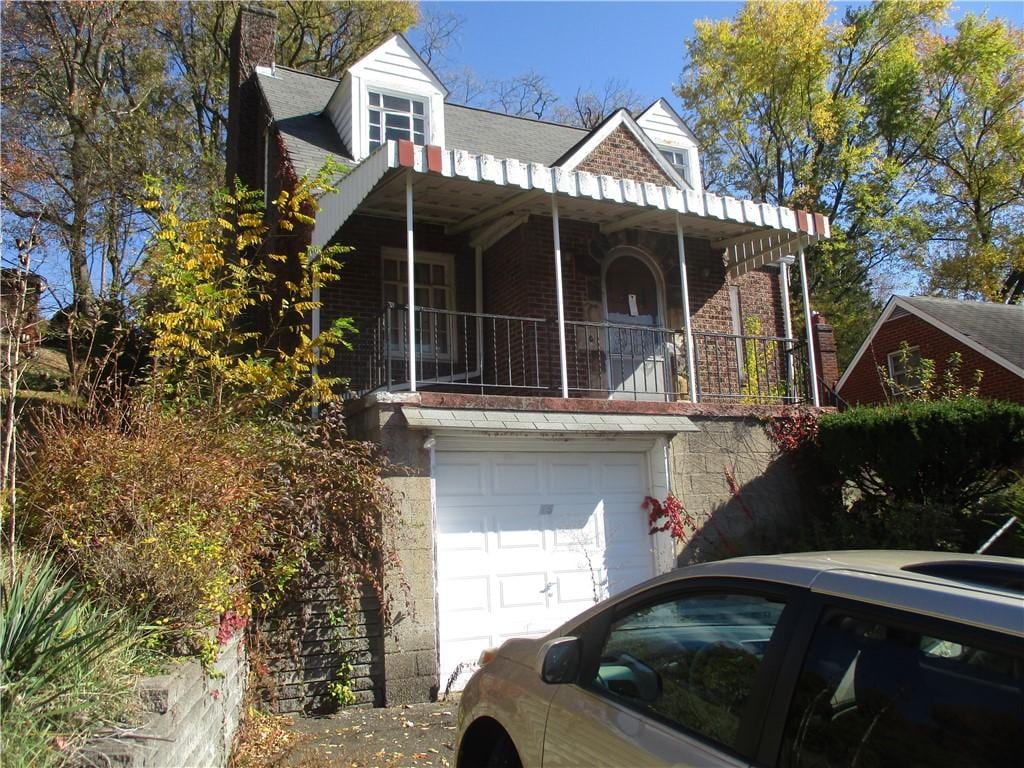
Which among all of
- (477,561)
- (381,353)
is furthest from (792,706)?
(381,353)

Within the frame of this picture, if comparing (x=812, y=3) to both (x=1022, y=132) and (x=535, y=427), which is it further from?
(x=535, y=427)

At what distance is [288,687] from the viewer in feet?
21.0

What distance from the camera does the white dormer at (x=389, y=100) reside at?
12.1m

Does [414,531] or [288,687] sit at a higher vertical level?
[414,531]

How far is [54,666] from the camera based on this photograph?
3.34 meters

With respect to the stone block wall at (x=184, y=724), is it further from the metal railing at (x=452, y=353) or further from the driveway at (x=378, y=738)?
the metal railing at (x=452, y=353)

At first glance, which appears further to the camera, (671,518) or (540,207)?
(540,207)

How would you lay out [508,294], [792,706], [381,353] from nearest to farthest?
[792,706]
[381,353]
[508,294]

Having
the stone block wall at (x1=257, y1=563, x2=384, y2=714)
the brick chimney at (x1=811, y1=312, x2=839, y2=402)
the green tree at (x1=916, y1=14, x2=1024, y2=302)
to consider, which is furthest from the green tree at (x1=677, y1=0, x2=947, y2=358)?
the stone block wall at (x1=257, y1=563, x2=384, y2=714)

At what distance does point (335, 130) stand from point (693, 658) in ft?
38.7

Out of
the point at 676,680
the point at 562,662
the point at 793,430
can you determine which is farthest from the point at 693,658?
the point at 793,430

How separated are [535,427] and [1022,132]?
2648 centimetres

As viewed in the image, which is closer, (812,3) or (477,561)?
(477,561)

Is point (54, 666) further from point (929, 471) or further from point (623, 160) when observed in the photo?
point (623, 160)
